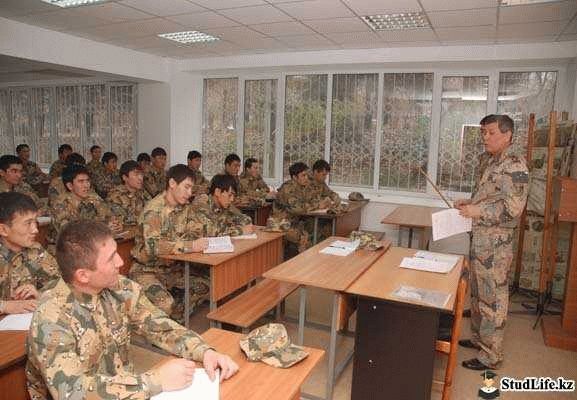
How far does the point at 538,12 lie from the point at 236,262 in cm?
390

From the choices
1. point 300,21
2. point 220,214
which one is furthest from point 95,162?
point 300,21

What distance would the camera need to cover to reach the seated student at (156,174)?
6.86 meters

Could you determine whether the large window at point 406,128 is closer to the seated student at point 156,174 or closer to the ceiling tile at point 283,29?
the ceiling tile at point 283,29

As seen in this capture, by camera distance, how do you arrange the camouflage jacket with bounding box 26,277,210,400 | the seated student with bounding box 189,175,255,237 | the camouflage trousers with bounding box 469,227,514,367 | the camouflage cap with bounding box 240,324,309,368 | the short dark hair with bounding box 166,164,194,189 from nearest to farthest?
the camouflage jacket with bounding box 26,277,210,400 < the camouflage cap with bounding box 240,324,309,368 < the camouflage trousers with bounding box 469,227,514,367 < the short dark hair with bounding box 166,164,194,189 < the seated student with bounding box 189,175,255,237

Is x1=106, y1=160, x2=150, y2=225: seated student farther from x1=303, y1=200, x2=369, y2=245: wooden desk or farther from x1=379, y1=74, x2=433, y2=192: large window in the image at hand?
x1=379, y1=74, x2=433, y2=192: large window

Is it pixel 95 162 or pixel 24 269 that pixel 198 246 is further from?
pixel 95 162

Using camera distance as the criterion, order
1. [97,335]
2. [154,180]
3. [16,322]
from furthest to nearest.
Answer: [154,180] → [16,322] → [97,335]

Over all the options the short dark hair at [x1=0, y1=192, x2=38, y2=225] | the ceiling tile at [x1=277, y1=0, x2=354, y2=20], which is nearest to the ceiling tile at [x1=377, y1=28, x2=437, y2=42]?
the ceiling tile at [x1=277, y1=0, x2=354, y2=20]

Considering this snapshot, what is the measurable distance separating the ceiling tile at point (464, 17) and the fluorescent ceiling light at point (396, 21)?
0.40 feet

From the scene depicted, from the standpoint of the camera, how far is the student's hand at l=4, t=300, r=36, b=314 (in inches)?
80.5

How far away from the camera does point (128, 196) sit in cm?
502

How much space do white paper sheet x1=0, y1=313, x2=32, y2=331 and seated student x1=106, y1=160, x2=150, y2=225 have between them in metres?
2.85

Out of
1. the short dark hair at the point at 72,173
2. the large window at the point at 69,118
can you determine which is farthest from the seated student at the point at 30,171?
the short dark hair at the point at 72,173

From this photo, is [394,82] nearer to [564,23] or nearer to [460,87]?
[460,87]
